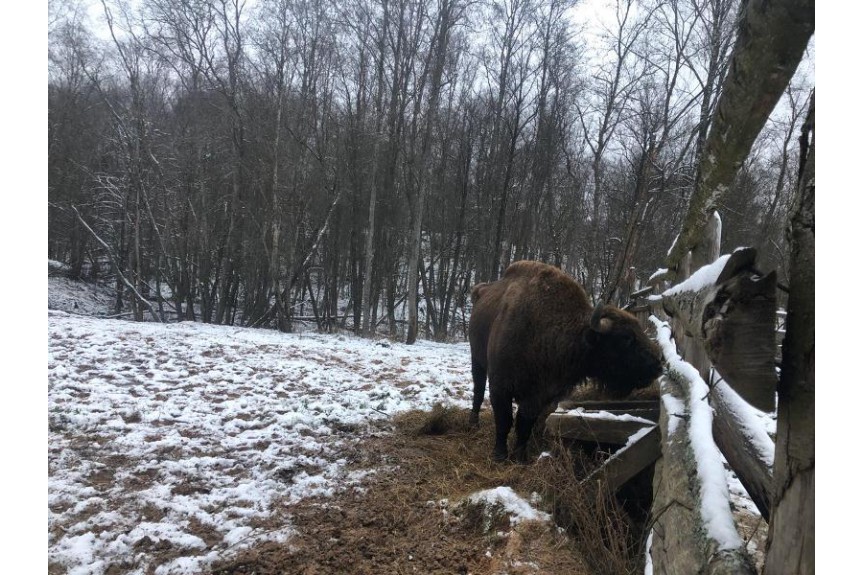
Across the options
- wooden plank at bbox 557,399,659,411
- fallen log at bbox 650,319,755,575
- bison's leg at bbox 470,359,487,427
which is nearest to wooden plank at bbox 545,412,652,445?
wooden plank at bbox 557,399,659,411

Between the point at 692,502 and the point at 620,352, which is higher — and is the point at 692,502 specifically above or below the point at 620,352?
below

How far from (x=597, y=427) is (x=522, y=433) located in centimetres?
85

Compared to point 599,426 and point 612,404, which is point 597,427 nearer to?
point 599,426

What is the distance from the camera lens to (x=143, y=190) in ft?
54.8

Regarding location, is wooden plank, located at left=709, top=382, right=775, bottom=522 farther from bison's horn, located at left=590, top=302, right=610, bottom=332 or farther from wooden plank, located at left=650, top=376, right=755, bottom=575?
bison's horn, located at left=590, top=302, right=610, bottom=332

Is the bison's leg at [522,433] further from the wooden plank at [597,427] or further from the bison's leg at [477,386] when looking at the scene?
the bison's leg at [477,386]

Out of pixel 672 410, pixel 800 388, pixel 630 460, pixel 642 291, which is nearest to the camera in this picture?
pixel 800 388

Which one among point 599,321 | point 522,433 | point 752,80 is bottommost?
point 522,433

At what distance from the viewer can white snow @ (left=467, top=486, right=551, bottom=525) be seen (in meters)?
3.32

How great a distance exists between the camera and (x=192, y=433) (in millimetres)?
5125

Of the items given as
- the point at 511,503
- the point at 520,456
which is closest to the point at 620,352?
the point at 520,456

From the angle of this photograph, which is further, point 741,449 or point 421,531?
point 421,531

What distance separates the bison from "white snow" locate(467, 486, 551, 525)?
971mm

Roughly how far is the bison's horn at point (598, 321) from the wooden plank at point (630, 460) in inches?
35.5
